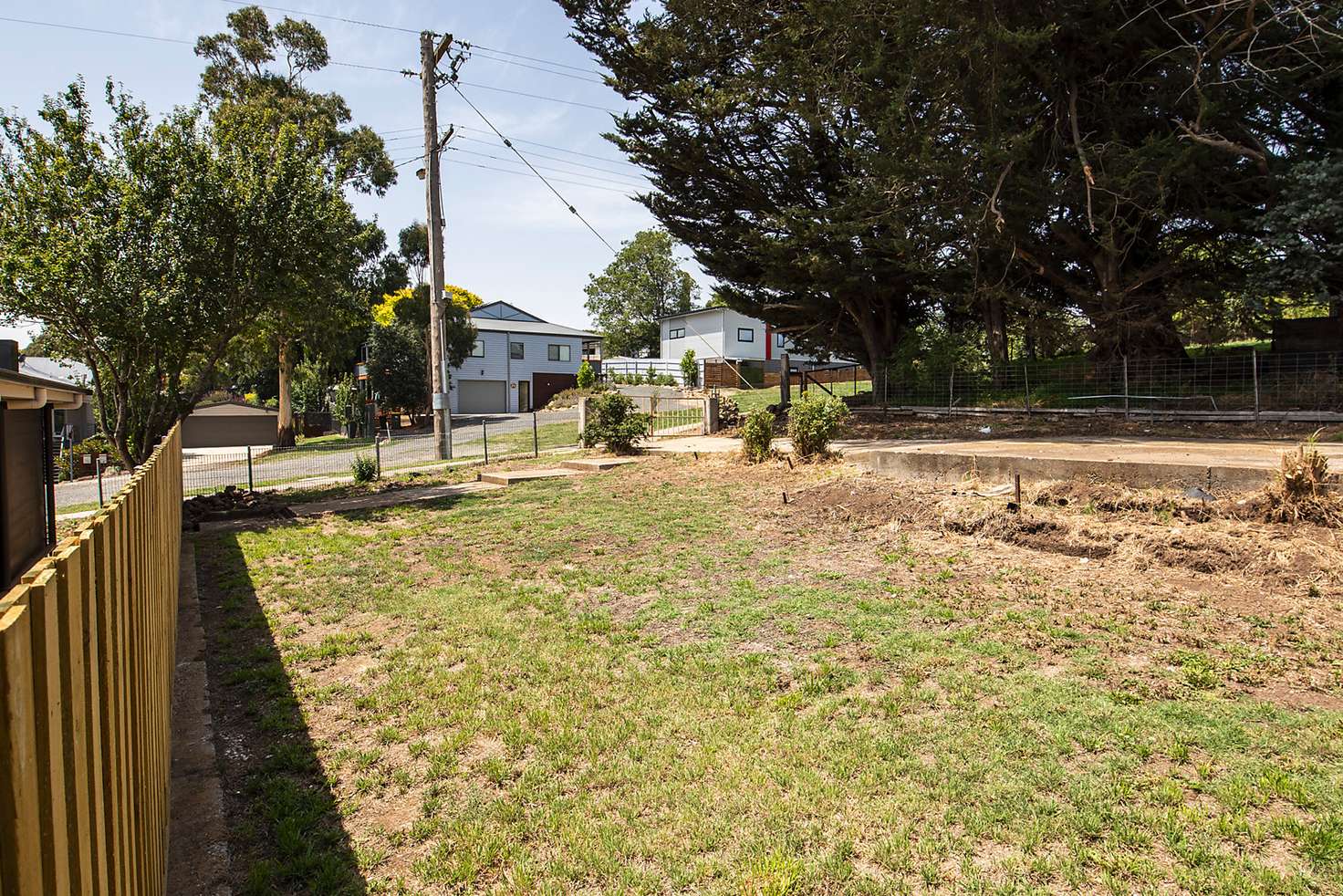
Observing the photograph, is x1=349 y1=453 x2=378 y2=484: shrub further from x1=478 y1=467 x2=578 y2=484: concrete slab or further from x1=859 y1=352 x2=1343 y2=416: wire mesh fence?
x1=859 y1=352 x2=1343 y2=416: wire mesh fence

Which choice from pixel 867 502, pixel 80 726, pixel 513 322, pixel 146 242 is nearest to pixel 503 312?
pixel 513 322

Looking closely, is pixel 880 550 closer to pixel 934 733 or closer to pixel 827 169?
pixel 934 733

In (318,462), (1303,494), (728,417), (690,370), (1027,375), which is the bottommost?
(318,462)

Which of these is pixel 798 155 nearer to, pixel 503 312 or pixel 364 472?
pixel 364 472

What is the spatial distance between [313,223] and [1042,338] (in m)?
16.1

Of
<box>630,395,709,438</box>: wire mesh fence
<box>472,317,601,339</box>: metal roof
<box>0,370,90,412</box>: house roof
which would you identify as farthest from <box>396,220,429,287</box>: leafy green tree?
<box>0,370,90,412</box>: house roof

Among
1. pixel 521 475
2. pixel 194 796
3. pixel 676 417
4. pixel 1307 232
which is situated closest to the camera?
pixel 194 796

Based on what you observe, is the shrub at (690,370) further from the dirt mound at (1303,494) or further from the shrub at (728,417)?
the dirt mound at (1303,494)

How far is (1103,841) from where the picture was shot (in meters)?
2.56

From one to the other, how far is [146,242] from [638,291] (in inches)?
2359

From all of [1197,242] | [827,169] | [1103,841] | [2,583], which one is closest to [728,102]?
[827,169]

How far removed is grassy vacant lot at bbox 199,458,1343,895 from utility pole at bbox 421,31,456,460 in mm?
9845

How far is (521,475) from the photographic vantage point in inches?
500

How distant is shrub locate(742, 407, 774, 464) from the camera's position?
11539 millimetres
